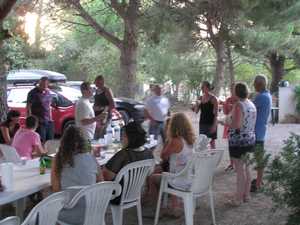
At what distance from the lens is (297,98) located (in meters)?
17.0

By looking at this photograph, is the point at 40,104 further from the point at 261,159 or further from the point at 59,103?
the point at 261,159

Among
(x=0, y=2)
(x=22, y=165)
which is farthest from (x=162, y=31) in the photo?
(x=22, y=165)

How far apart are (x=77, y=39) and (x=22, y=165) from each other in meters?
24.5

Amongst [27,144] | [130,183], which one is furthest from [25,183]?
[27,144]

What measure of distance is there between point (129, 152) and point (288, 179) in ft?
5.24

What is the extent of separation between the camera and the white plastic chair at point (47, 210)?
290 centimetres

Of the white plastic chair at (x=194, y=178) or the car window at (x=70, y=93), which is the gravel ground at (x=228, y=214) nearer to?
the white plastic chair at (x=194, y=178)

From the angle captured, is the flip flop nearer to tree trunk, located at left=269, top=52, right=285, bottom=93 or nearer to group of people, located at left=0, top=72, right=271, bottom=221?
group of people, located at left=0, top=72, right=271, bottom=221

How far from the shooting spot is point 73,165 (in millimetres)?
3988

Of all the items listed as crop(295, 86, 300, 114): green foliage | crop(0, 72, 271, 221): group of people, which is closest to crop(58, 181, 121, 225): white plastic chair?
crop(0, 72, 271, 221): group of people

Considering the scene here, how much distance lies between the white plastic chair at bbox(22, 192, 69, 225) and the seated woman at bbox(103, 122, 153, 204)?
129 cm

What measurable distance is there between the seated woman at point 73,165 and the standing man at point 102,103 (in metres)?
4.10

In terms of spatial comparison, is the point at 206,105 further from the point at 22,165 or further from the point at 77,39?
the point at 77,39

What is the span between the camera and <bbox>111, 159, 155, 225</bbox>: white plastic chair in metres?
4.33
